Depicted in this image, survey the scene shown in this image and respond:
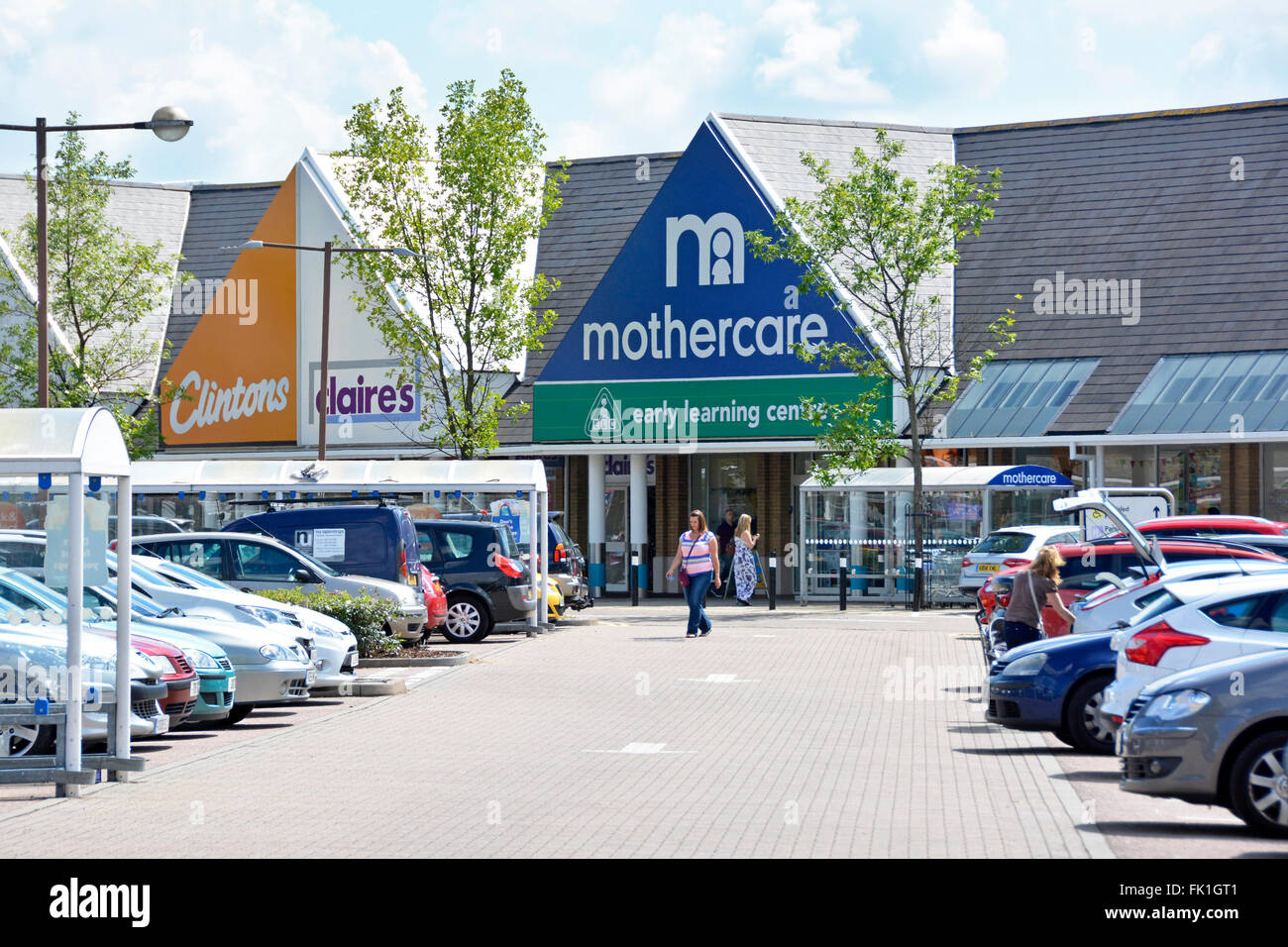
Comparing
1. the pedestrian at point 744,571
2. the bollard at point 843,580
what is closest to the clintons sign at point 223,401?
the pedestrian at point 744,571

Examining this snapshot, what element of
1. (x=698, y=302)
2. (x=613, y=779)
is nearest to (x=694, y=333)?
(x=698, y=302)

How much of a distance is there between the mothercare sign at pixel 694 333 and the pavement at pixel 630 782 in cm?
1587

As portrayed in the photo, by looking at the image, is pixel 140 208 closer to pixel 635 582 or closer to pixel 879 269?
pixel 635 582

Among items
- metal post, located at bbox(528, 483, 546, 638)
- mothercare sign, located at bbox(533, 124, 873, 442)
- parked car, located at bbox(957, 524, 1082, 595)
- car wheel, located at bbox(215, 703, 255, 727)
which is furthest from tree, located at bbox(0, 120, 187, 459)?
car wheel, located at bbox(215, 703, 255, 727)

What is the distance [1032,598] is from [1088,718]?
2.60m

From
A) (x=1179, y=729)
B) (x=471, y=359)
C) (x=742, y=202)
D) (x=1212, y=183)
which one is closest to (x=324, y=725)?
(x=1179, y=729)

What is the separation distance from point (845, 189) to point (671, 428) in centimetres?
668

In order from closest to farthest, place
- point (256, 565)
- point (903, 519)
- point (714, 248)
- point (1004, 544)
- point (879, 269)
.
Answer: point (256, 565) → point (1004, 544) → point (879, 269) → point (903, 519) → point (714, 248)

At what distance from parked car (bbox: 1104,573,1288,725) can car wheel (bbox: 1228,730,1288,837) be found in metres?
1.58

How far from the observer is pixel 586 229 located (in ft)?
136

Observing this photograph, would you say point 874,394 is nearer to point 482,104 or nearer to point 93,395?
point 482,104

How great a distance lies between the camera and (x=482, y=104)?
32.4 metres
